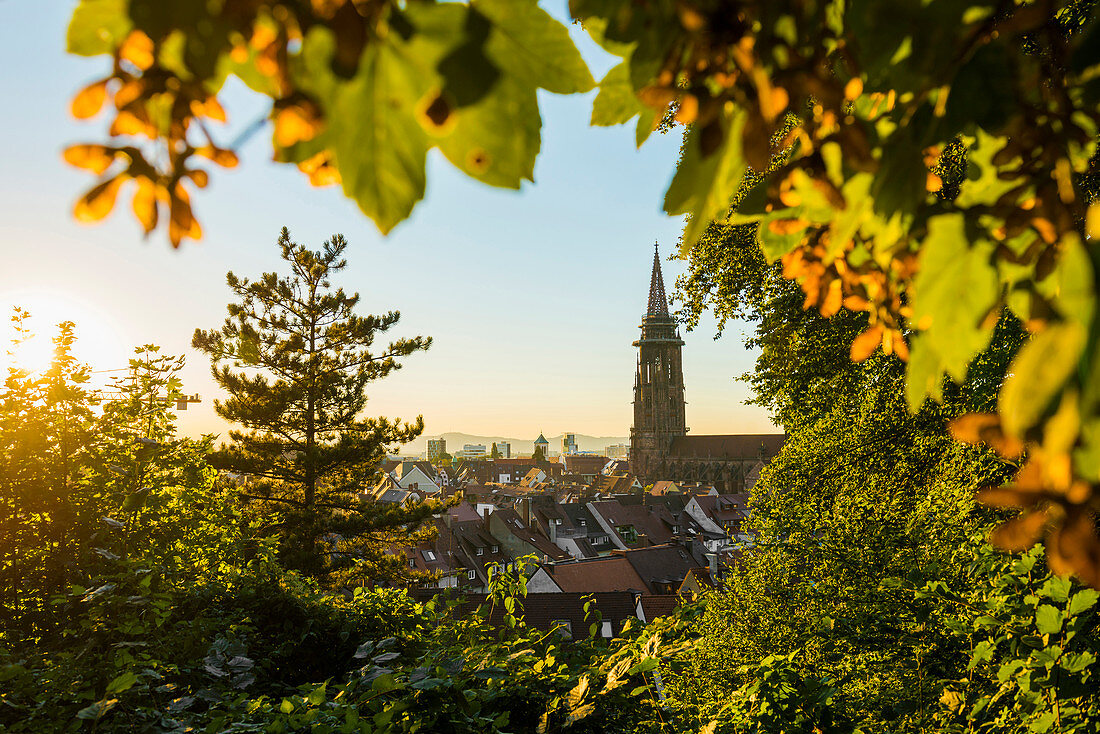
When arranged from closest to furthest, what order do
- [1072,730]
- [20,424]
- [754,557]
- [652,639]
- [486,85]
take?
[486,85] → [1072,730] → [652,639] → [20,424] → [754,557]

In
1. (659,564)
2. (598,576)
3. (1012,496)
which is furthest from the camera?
(659,564)

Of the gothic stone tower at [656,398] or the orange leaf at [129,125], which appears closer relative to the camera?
the orange leaf at [129,125]

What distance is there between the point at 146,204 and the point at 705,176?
0.73 meters

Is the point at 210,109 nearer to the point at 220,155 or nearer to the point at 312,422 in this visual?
the point at 220,155

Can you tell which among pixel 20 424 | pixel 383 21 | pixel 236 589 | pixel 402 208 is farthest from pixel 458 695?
pixel 20 424

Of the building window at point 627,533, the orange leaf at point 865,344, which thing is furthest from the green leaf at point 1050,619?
the building window at point 627,533

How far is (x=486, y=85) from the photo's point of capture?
0.69 metres

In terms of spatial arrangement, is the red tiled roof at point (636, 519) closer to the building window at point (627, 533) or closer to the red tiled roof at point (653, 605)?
the building window at point (627, 533)

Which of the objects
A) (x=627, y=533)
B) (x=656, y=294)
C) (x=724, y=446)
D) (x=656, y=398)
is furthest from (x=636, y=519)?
(x=656, y=294)

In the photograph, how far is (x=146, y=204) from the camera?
80cm

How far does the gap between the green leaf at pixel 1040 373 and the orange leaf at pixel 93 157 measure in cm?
102

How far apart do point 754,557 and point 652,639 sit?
1052cm

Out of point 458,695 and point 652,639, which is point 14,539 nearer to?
point 458,695

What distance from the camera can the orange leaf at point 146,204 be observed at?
2.59 feet
